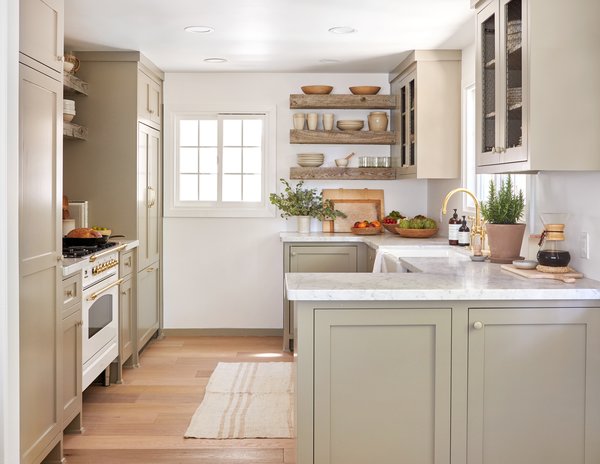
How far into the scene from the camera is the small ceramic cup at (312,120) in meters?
5.73

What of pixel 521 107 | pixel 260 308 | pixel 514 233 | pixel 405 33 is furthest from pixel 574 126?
pixel 260 308

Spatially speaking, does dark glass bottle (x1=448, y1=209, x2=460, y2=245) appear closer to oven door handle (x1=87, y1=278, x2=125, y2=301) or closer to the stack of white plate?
the stack of white plate

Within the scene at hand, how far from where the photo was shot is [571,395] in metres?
2.46

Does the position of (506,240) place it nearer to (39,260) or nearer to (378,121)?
(39,260)

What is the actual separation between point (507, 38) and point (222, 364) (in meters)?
3.15

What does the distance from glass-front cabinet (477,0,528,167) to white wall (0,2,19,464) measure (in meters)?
1.98

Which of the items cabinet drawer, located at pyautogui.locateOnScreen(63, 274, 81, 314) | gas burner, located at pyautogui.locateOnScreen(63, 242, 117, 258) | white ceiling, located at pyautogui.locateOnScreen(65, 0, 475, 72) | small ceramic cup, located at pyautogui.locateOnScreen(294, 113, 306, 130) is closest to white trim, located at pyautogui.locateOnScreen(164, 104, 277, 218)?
small ceramic cup, located at pyautogui.locateOnScreen(294, 113, 306, 130)

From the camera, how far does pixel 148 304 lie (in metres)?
5.49

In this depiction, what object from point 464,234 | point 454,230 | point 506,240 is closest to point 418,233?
point 454,230

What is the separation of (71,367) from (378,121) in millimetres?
3320

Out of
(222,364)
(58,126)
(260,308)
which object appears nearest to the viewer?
(58,126)

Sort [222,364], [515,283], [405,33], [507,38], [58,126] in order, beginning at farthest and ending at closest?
[222,364] < [405,33] < [58,126] < [507,38] < [515,283]

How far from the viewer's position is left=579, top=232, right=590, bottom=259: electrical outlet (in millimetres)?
2859

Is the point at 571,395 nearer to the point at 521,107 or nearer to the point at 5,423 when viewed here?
the point at 521,107
